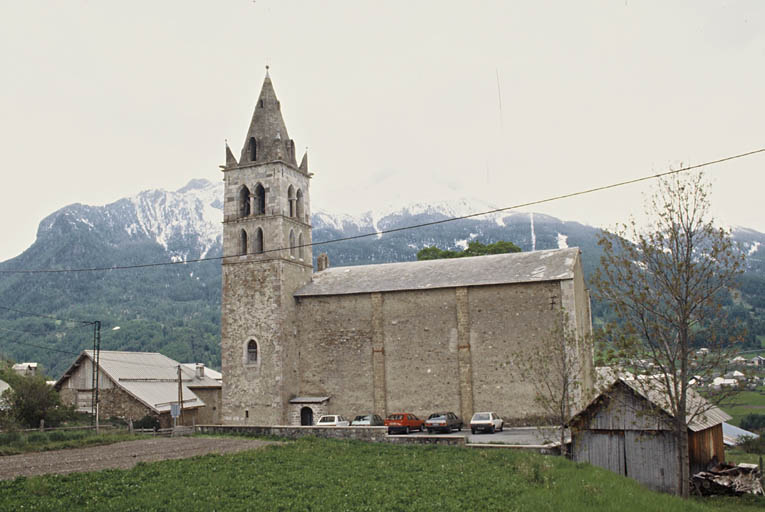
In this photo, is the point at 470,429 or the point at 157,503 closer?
the point at 157,503

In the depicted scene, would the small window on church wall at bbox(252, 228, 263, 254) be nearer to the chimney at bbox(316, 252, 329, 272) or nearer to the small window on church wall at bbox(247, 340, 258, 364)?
the chimney at bbox(316, 252, 329, 272)

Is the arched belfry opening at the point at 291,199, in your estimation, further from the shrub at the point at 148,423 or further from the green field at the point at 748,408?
the green field at the point at 748,408

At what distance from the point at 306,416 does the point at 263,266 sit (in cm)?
A: 888

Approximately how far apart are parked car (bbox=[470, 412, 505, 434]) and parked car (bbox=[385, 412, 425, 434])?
2.95 meters

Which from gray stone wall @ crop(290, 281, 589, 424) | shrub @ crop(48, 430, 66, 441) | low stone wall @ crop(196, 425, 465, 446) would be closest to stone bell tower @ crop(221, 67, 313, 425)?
gray stone wall @ crop(290, 281, 589, 424)

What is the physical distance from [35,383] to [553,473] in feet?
96.6

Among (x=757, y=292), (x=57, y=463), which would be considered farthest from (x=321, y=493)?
(x=757, y=292)

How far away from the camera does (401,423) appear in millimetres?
31859

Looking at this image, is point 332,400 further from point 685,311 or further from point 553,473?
point 685,311

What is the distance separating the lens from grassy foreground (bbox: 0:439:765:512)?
46.2 feet

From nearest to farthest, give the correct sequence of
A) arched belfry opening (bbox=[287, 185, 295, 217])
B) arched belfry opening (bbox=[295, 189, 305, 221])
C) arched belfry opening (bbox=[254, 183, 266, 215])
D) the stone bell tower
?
the stone bell tower < arched belfry opening (bbox=[254, 183, 266, 215]) < arched belfry opening (bbox=[287, 185, 295, 217]) < arched belfry opening (bbox=[295, 189, 305, 221])

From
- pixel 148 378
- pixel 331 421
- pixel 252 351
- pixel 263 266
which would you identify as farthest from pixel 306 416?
pixel 148 378

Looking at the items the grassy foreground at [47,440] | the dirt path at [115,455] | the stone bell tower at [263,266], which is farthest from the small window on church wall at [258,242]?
the grassy foreground at [47,440]

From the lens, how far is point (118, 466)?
19219mm
